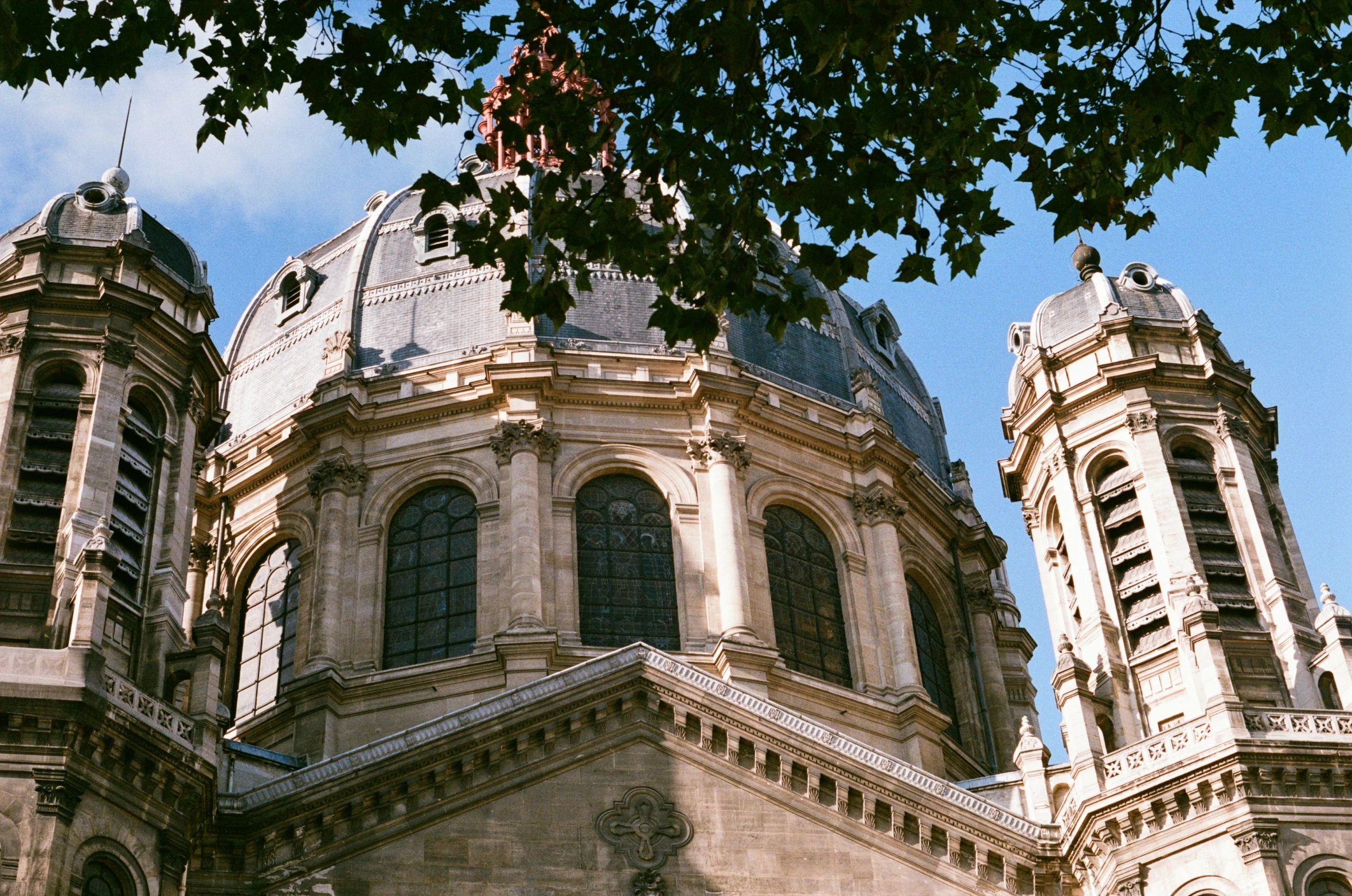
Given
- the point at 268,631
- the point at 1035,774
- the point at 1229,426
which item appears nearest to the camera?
the point at 1035,774

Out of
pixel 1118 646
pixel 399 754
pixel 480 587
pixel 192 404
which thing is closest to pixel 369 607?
pixel 480 587

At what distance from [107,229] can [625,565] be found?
1251 cm

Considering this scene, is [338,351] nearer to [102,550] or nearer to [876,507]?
[876,507]

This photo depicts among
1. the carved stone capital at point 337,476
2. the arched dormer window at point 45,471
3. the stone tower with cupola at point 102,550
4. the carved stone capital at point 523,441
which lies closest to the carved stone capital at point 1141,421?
the carved stone capital at point 523,441

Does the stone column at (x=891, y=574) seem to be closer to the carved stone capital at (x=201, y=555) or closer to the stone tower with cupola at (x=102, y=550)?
the carved stone capital at (x=201, y=555)

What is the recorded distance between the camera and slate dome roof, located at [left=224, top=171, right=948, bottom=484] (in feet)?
147

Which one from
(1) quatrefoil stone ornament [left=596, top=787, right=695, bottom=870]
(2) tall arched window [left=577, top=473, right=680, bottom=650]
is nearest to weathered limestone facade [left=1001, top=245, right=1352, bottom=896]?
(1) quatrefoil stone ornament [left=596, top=787, right=695, bottom=870]

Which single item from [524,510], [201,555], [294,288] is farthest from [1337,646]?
[294,288]

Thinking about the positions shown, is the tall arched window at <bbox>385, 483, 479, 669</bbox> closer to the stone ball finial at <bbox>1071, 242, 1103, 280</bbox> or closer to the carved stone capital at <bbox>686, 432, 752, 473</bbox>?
the carved stone capital at <bbox>686, 432, 752, 473</bbox>

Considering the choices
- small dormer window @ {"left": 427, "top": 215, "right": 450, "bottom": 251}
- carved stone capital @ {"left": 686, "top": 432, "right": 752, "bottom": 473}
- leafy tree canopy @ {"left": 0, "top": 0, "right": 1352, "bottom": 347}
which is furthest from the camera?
small dormer window @ {"left": 427, "top": 215, "right": 450, "bottom": 251}

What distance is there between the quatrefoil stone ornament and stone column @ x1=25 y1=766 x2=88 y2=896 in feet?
24.8

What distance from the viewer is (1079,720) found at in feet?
103

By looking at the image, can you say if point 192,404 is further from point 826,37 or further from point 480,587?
point 826,37

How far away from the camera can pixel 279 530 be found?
42781 millimetres
